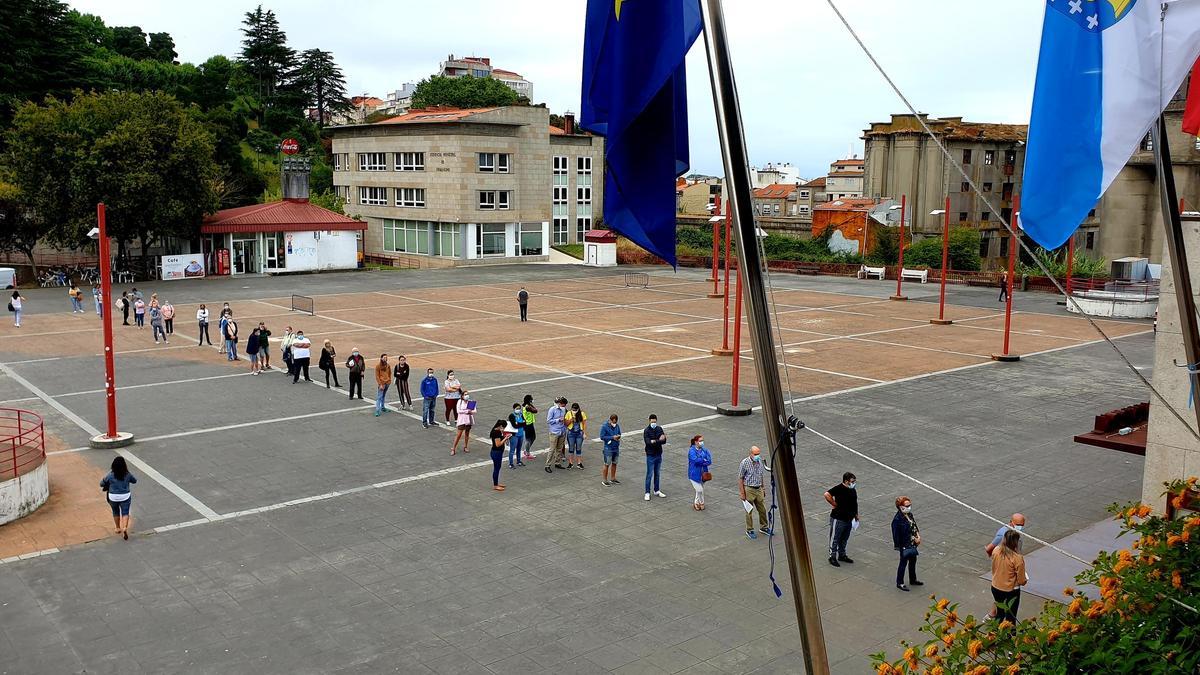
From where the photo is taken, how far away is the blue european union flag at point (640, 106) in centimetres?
607

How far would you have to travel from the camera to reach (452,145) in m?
67.5

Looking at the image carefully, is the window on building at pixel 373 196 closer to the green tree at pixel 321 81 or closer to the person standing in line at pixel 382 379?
the green tree at pixel 321 81

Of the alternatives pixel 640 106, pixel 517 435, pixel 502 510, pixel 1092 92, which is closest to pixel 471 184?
pixel 517 435

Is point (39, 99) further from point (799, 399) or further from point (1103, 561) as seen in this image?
point (1103, 561)

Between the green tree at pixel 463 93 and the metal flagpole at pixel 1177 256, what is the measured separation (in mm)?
101142

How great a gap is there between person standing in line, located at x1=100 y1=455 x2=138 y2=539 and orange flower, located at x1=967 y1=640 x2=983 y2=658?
1272cm

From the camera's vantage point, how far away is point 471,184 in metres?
68.0

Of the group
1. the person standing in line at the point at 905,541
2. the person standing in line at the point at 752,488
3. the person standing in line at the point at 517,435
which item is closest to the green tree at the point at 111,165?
the person standing in line at the point at 517,435

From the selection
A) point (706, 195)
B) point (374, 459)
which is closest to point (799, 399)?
point (374, 459)

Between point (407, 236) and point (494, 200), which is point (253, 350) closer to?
point (494, 200)

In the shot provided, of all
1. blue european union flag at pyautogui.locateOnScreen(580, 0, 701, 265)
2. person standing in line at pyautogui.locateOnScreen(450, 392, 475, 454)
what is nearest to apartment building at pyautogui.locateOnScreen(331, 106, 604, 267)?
person standing in line at pyautogui.locateOnScreen(450, 392, 475, 454)

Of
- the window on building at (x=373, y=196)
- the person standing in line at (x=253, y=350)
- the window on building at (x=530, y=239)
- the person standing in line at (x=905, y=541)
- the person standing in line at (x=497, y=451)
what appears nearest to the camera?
the person standing in line at (x=905, y=541)

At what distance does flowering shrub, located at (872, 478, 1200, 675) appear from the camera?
239 inches

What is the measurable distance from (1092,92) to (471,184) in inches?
2461
